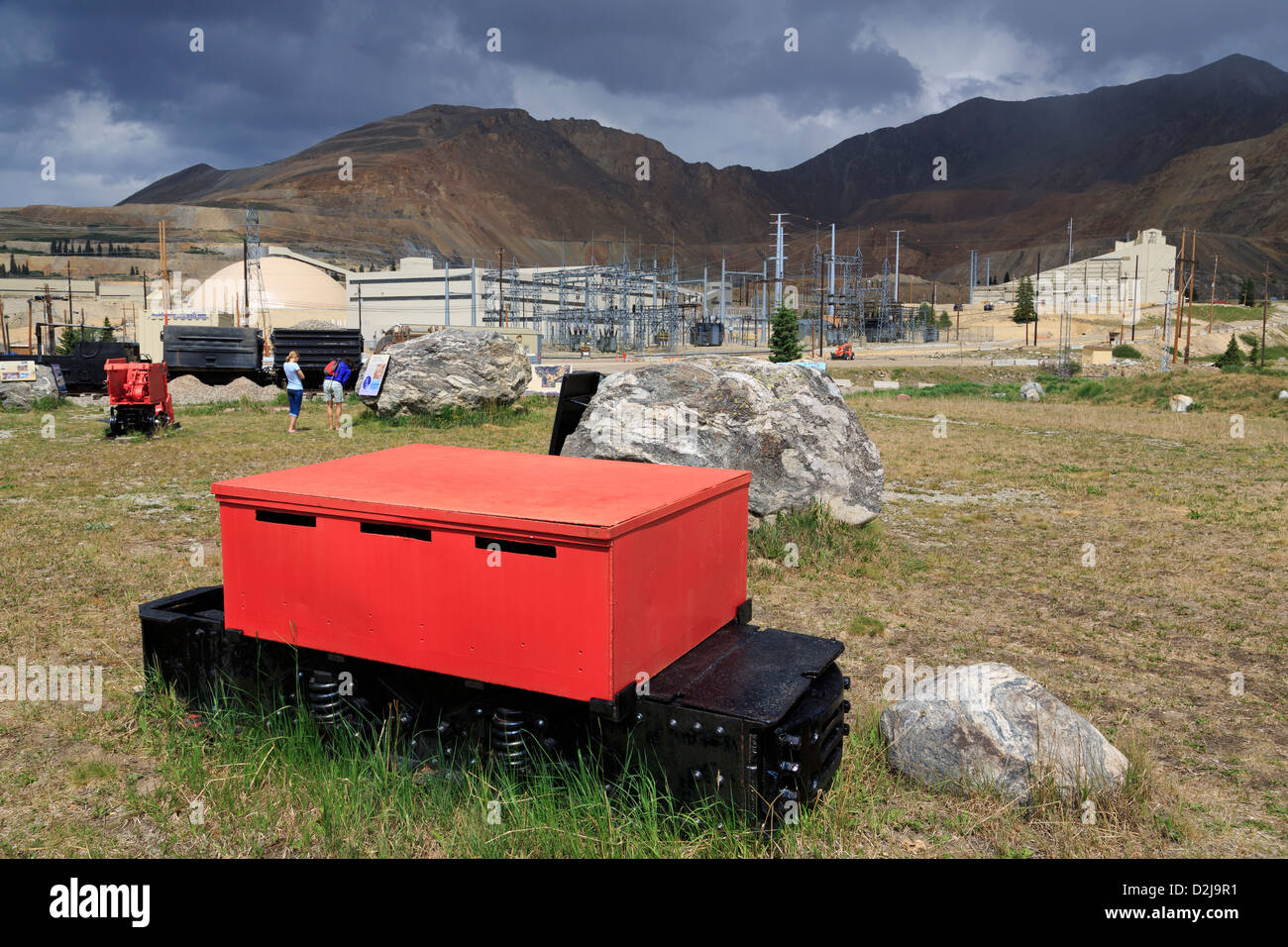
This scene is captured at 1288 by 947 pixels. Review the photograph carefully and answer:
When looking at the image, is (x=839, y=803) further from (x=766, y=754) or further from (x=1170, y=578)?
(x=1170, y=578)

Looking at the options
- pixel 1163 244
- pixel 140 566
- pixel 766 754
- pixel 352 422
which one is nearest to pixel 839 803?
pixel 766 754

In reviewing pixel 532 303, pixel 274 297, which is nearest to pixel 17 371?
pixel 532 303

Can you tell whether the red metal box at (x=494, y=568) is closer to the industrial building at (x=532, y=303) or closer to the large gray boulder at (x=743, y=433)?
the large gray boulder at (x=743, y=433)

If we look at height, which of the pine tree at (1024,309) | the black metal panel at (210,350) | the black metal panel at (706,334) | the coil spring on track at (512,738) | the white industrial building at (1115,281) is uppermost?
the white industrial building at (1115,281)

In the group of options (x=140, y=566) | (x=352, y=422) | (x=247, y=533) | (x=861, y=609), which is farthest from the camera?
(x=352, y=422)

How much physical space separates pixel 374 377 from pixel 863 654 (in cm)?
1532

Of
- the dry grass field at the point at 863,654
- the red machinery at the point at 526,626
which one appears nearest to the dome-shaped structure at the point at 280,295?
the dry grass field at the point at 863,654

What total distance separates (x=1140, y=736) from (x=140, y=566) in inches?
310

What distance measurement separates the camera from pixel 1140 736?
5.15 m

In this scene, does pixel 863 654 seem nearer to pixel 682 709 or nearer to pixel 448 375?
pixel 682 709

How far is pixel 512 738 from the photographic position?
387 cm

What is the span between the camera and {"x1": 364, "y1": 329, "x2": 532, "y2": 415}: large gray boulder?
62.5ft

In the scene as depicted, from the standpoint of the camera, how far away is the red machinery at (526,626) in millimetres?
3535

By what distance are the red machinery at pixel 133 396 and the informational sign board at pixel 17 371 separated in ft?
23.6
